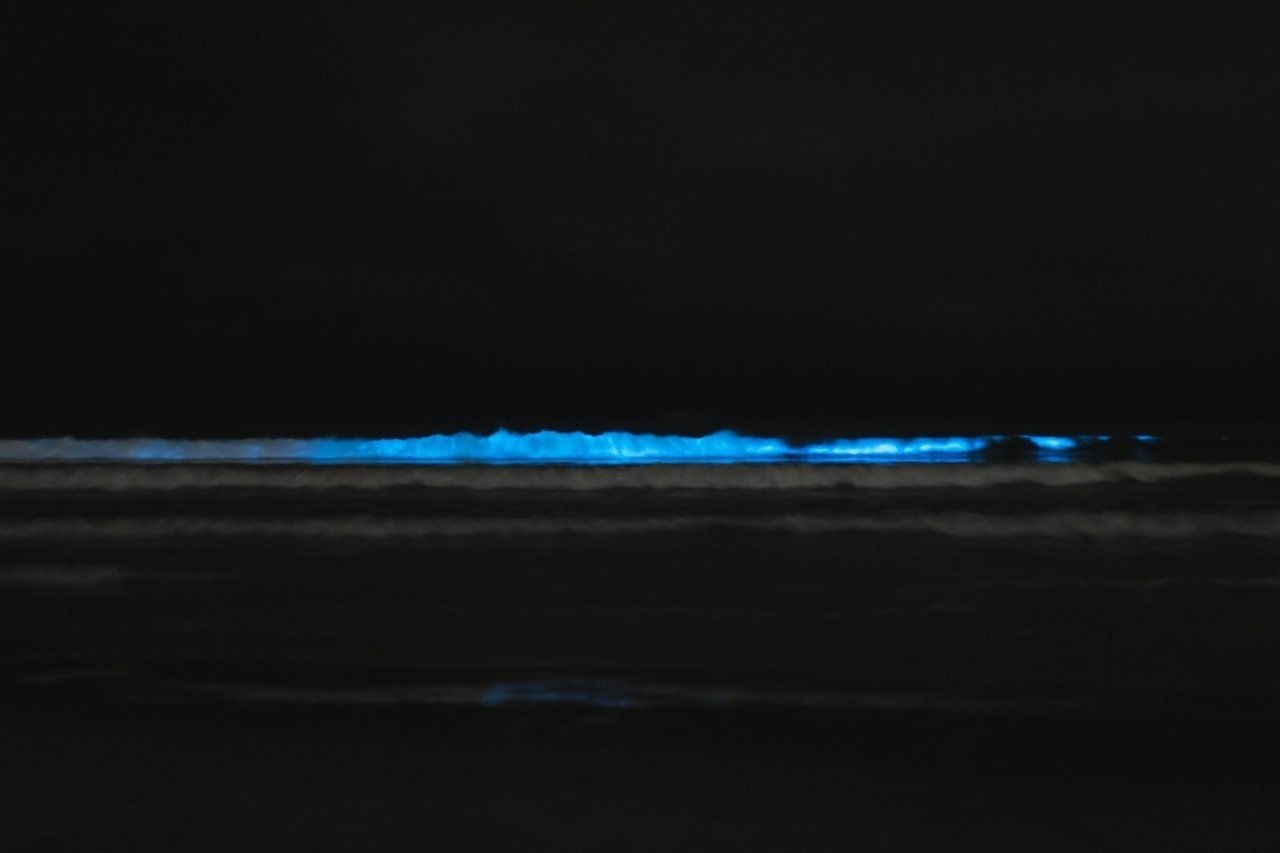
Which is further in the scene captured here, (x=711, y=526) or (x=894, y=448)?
(x=894, y=448)

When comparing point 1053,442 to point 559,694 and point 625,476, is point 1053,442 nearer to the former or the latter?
point 625,476

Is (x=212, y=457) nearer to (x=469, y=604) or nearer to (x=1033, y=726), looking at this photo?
(x=469, y=604)

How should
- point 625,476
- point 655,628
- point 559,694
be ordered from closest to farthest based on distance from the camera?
point 559,694 < point 655,628 < point 625,476

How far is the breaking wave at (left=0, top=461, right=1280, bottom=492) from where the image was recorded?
122 cm

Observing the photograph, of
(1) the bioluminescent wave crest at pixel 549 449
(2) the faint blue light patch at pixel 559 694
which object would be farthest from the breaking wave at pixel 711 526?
(2) the faint blue light patch at pixel 559 694

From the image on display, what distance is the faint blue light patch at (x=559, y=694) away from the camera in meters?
0.72

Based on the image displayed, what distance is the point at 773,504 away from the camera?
1165 millimetres

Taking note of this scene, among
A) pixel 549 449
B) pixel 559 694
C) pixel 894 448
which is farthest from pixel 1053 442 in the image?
pixel 559 694

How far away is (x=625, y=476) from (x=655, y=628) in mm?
427

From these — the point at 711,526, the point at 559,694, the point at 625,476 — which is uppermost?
the point at 625,476

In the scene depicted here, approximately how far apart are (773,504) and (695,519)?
0.40 feet

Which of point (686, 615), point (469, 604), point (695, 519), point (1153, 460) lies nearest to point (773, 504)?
point (695, 519)

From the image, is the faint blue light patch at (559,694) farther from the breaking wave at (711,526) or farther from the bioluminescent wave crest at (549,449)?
the bioluminescent wave crest at (549,449)

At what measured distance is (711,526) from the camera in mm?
1099
